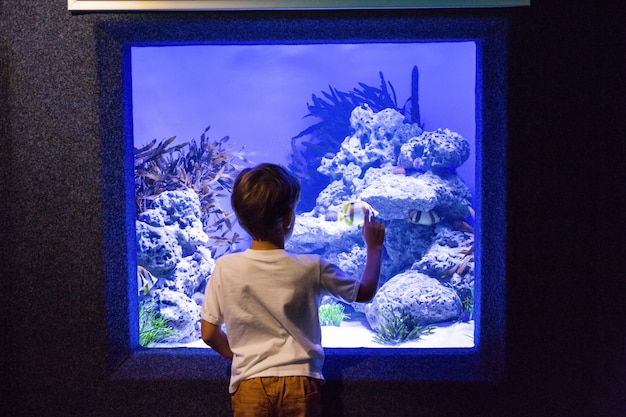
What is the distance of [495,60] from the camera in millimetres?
2506

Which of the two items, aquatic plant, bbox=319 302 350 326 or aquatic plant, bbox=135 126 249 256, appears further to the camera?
aquatic plant, bbox=135 126 249 256

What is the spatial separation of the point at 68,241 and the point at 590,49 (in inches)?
114

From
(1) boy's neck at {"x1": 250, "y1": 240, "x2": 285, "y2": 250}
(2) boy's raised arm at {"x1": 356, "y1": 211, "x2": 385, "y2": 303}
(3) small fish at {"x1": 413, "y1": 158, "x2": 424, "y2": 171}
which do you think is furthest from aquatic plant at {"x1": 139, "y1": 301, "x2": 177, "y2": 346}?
(3) small fish at {"x1": 413, "y1": 158, "x2": 424, "y2": 171}

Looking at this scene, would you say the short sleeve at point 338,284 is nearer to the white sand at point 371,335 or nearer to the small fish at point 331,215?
the white sand at point 371,335

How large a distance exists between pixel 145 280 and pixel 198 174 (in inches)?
38.3

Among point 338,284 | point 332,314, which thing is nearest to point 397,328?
point 332,314

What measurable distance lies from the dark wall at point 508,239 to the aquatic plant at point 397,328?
89 cm

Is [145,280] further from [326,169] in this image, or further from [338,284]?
[338,284]

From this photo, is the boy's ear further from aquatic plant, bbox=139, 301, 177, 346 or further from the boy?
aquatic plant, bbox=139, 301, 177, 346

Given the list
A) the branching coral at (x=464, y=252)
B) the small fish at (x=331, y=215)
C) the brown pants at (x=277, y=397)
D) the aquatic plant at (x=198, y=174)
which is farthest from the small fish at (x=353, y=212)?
the brown pants at (x=277, y=397)

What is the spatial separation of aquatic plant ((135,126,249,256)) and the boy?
1996mm

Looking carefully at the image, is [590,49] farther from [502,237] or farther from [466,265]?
[466,265]

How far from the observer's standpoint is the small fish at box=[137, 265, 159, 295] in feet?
11.5

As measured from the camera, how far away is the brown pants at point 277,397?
1.74 meters
